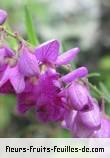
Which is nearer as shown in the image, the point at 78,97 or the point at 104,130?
the point at 78,97

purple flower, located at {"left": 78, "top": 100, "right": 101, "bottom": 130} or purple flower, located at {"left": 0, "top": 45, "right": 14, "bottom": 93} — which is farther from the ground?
purple flower, located at {"left": 0, "top": 45, "right": 14, "bottom": 93}

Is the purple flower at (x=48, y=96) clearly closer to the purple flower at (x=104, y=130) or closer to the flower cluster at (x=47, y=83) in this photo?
the flower cluster at (x=47, y=83)

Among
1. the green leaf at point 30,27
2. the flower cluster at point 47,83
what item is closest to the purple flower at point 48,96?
the flower cluster at point 47,83

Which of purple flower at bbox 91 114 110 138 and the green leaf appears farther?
the green leaf

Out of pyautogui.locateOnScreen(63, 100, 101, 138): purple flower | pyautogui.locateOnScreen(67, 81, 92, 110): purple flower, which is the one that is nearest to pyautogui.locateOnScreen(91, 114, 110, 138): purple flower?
pyautogui.locateOnScreen(63, 100, 101, 138): purple flower

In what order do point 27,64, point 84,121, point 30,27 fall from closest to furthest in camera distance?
point 27,64 < point 84,121 < point 30,27

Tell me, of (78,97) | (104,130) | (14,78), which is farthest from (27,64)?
(104,130)

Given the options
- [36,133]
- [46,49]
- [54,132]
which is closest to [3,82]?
[46,49]

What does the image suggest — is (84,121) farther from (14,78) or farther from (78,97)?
(14,78)

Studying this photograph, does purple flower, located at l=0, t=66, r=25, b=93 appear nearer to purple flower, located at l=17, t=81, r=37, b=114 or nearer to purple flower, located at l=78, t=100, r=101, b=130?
purple flower, located at l=17, t=81, r=37, b=114
